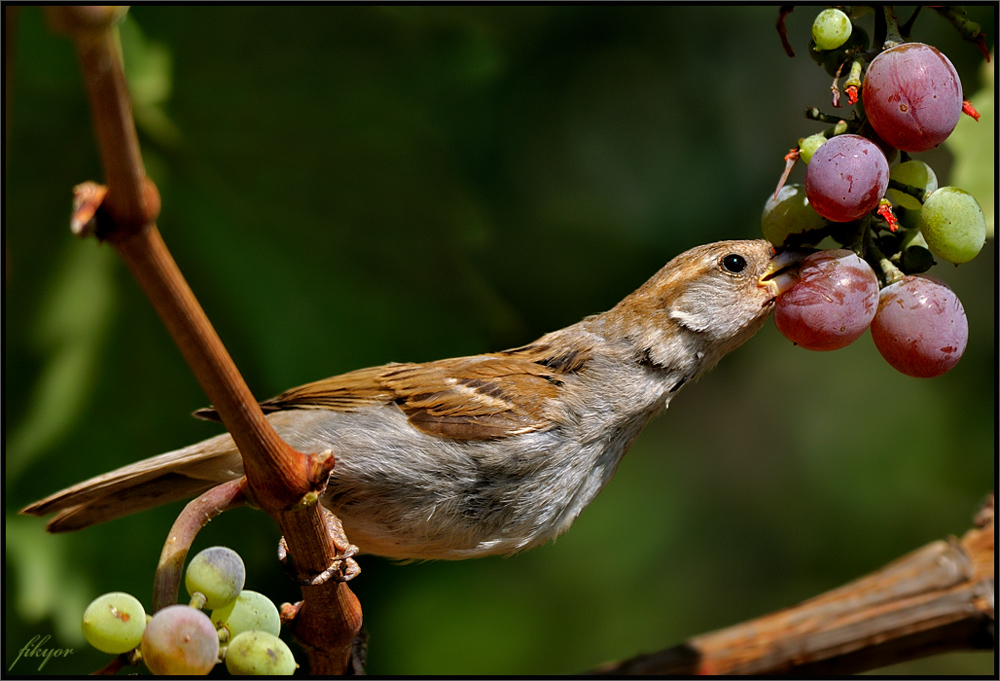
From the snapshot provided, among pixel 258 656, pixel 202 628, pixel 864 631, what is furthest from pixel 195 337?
pixel 864 631

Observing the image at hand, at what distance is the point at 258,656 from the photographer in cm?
160

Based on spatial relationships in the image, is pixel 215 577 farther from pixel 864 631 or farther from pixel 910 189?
pixel 864 631

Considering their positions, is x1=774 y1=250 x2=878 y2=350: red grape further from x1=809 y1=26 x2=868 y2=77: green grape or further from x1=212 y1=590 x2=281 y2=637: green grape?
x1=212 y1=590 x2=281 y2=637: green grape

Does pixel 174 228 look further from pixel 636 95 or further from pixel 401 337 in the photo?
pixel 636 95

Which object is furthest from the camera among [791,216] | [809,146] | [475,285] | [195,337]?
[475,285]

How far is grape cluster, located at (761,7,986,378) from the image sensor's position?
1.69 m

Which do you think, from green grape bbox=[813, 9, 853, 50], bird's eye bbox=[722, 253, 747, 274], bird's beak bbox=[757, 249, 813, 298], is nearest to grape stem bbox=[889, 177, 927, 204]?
green grape bbox=[813, 9, 853, 50]

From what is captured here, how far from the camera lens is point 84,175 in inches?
109

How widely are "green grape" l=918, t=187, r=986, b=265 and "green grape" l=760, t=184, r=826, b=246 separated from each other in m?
0.26

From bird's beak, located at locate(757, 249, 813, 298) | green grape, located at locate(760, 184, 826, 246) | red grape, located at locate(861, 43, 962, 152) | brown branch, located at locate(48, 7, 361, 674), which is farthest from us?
bird's beak, located at locate(757, 249, 813, 298)

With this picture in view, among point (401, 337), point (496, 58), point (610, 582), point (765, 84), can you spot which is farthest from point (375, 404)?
point (765, 84)

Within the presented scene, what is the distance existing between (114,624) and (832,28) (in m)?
1.84

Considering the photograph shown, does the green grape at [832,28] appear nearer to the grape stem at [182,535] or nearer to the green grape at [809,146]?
the green grape at [809,146]

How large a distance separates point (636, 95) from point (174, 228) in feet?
8.40
